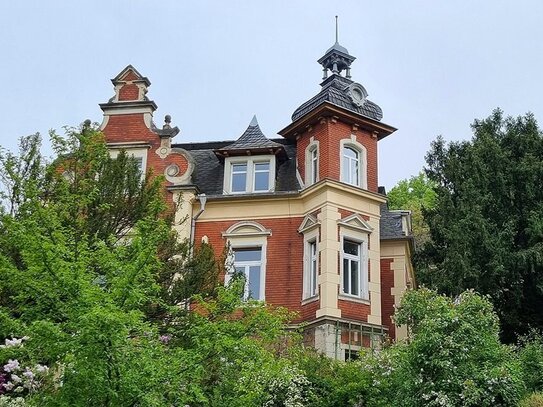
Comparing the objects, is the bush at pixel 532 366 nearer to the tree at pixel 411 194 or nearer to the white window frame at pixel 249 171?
the white window frame at pixel 249 171

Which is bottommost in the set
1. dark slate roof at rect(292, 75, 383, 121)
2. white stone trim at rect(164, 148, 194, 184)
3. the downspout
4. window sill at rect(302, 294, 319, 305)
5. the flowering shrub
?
the flowering shrub

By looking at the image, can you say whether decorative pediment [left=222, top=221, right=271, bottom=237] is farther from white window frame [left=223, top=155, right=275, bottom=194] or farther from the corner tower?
the corner tower

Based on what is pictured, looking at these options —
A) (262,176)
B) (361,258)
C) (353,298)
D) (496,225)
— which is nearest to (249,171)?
(262,176)

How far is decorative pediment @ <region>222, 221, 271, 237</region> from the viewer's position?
2102 cm

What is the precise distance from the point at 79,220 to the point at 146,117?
9.90 meters

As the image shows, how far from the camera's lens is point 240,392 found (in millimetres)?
10492

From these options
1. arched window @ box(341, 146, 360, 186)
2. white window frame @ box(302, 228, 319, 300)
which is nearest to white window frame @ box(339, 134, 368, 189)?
arched window @ box(341, 146, 360, 186)

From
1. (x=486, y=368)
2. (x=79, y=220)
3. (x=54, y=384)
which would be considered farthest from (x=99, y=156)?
(x=486, y=368)

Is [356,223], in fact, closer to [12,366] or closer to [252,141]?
[252,141]

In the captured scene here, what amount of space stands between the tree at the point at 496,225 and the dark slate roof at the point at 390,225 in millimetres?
978

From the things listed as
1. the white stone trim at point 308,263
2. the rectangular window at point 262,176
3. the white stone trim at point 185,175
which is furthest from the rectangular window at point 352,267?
the white stone trim at point 185,175

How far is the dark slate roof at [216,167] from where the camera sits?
2189cm

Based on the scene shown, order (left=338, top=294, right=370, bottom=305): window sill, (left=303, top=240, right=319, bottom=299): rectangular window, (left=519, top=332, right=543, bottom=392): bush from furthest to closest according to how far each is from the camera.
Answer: (left=303, top=240, right=319, bottom=299): rectangular window
(left=338, top=294, right=370, bottom=305): window sill
(left=519, top=332, right=543, bottom=392): bush

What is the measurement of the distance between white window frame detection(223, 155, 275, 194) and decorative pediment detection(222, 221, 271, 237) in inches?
41.6
